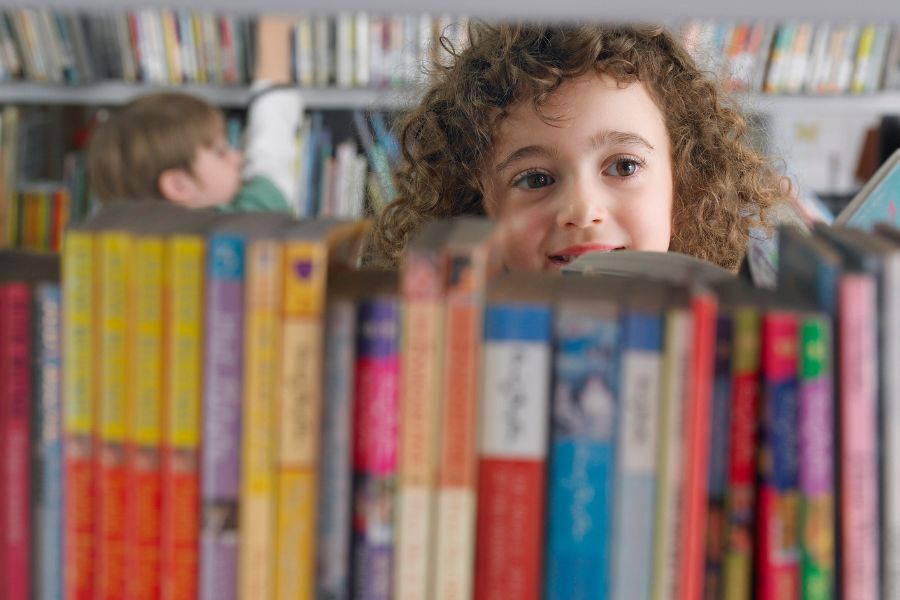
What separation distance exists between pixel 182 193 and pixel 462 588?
2.09 meters

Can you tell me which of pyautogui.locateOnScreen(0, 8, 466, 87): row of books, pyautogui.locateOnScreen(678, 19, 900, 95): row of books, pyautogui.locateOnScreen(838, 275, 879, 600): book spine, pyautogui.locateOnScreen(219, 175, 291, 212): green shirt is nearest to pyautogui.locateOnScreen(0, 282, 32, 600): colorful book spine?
pyautogui.locateOnScreen(838, 275, 879, 600): book spine

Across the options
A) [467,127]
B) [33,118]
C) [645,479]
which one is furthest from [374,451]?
[33,118]

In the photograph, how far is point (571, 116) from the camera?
1411 mm

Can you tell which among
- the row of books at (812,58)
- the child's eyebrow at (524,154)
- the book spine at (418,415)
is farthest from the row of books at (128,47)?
the book spine at (418,415)

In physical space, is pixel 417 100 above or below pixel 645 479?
above

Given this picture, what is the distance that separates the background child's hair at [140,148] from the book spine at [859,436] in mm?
2125

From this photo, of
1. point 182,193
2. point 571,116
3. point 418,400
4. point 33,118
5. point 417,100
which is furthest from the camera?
point 33,118

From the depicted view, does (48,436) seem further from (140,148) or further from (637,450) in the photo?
(140,148)

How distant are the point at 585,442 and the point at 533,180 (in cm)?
83

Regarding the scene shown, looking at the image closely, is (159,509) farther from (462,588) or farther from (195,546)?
(462,588)

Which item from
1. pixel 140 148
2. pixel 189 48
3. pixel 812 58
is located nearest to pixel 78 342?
pixel 140 148

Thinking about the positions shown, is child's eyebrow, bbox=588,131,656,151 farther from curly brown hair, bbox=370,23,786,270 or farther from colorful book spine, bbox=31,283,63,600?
colorful book spine, bbox=31,283,63,600

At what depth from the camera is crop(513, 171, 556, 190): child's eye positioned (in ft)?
4.66

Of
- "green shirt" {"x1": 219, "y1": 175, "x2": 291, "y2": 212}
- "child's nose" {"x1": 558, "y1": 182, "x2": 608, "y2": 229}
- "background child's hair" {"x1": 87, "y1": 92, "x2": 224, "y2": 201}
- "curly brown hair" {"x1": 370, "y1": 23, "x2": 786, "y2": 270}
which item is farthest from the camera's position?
"green shirt" {"x1": 219, "y1": 175, "x2": 291, "y2": 212}
